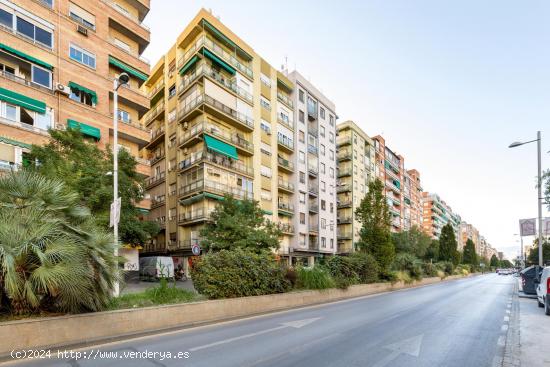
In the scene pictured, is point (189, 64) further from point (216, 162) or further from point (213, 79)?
point (216, 162)

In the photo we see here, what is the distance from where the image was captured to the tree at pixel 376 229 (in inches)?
931

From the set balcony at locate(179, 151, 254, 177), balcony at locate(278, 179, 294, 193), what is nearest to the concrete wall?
balcony at locate(179, 151, 254, 177)

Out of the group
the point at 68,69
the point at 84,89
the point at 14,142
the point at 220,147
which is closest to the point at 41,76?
the point at 68,69

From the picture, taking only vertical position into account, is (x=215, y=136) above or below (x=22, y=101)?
above

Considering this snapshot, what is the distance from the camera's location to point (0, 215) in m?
6.73

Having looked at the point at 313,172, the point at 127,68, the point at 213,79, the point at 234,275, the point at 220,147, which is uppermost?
the point at 213,79

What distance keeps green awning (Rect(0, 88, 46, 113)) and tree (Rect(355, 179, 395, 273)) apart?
2243 centimetres

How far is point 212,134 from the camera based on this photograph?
32.1 meters

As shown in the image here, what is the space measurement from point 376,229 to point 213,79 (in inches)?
810

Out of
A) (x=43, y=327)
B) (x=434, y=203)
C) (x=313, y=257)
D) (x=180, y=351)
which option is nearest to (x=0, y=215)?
(x=43, y=327)

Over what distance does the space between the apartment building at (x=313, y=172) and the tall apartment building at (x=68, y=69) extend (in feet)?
71.0

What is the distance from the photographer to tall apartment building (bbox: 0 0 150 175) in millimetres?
20000

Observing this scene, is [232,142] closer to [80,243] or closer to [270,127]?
[270,127]

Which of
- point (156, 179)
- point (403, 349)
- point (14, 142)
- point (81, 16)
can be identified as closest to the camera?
point (403, 349)
